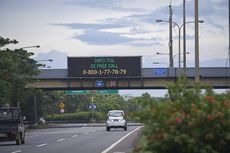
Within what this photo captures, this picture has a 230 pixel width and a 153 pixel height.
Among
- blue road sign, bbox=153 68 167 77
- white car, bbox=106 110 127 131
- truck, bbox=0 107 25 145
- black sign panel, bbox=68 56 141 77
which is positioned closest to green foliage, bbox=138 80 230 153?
truck, bbox=0 107 25 145

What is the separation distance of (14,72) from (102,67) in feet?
49.8

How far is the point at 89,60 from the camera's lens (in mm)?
76938

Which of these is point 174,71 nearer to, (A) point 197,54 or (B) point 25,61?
(B) point 25,61

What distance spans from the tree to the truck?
72.9 ft

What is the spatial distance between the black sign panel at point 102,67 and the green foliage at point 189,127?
65.4 metres

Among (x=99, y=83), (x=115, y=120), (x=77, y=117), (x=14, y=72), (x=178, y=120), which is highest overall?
(x=14, y=72)

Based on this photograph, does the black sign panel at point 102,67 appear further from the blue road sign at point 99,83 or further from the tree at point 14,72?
the tree at point 14,72

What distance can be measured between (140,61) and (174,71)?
4281 millimetres

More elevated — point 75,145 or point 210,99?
point 210,99

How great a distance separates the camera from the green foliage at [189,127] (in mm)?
10055

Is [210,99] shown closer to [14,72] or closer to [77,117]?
[14,72]

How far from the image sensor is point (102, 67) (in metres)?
76.9

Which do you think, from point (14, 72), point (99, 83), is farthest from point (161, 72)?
point (14, 72)

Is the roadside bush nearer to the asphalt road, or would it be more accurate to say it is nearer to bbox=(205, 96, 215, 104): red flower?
the asphalt road
